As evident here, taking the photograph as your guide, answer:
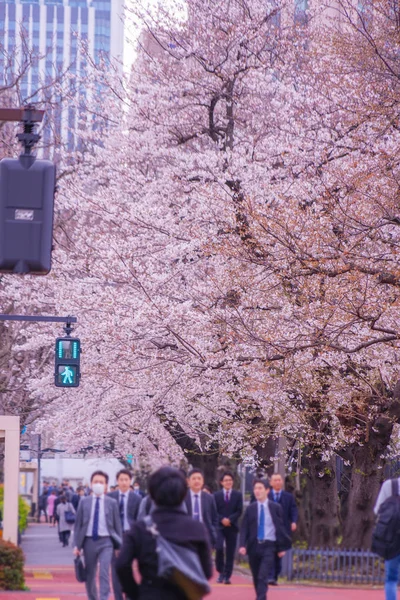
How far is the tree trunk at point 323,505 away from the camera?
67.9 ft

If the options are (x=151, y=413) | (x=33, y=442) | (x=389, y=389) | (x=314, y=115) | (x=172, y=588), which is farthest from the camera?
(x=33, y=442)

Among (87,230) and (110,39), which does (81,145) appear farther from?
(110,39)

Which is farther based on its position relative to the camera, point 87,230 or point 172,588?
point 87,230

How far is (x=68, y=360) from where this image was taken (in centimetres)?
1923

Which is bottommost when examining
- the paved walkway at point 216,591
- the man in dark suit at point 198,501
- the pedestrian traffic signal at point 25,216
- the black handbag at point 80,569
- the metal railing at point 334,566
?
the paved walkway at point 216,591

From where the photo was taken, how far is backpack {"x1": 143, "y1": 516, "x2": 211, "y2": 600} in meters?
5.95

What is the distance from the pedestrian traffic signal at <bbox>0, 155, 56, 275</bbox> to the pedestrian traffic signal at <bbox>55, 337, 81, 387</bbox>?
1300 cm

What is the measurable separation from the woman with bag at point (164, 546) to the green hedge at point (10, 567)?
32.5 feet

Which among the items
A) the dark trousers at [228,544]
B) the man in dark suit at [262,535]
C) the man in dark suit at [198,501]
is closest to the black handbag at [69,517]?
the dark trousers at [228,544]

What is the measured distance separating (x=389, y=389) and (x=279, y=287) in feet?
10.0

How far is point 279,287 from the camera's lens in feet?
62.9

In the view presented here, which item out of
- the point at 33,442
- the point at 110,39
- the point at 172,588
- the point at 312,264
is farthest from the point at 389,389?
the point at 110,39

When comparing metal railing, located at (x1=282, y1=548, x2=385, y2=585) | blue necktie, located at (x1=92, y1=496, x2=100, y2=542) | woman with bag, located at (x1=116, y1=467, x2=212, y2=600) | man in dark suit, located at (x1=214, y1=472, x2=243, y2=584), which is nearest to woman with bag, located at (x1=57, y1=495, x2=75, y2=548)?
metal railing, located at (x1=282, y1=548, x2=385, y2=585)

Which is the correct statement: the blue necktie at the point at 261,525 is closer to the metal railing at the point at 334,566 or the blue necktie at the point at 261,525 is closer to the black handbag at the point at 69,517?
the metal railing at the point at 334,566
